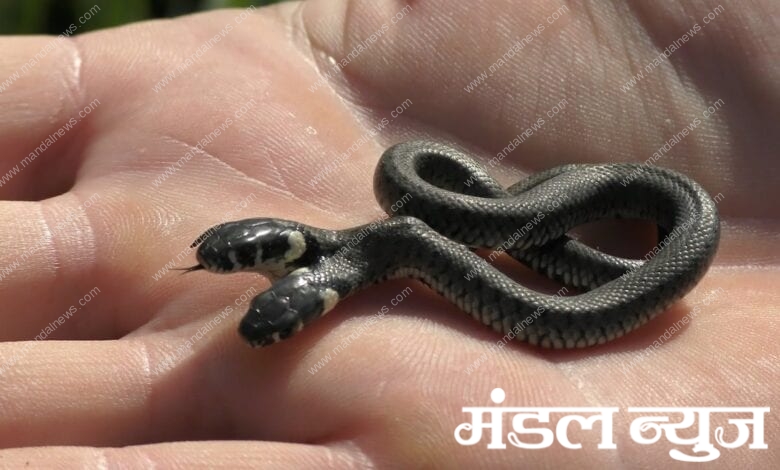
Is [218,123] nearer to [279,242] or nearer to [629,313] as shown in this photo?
[279,242]

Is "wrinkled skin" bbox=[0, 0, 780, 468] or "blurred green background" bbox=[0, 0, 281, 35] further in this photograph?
"blurred green background" bbox=[0, 0, 281, 35]

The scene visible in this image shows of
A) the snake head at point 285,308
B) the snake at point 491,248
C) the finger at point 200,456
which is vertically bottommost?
the finger at point 200,456

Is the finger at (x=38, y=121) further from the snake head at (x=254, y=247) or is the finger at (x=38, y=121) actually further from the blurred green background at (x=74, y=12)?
the blurred green background at (x=74, y=12)

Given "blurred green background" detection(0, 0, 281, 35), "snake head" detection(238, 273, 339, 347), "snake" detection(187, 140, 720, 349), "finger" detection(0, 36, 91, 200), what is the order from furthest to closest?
1. "blurred green background" detection(0, 0, 281, 35)
2. "finger" detection(0, 36, 91, 200)
3. "snake" detection(187, 140, 720, 349)
4. "snake head" detection(238, 273, 339, 347)

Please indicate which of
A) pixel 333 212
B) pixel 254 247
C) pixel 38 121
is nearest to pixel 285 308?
pixel 254 247

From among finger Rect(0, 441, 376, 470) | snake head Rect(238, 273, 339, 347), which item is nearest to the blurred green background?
snake head Rect(238, 273, 339, 347)

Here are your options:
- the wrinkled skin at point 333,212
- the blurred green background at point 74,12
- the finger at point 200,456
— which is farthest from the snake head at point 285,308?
the blurred green background at point 74,12

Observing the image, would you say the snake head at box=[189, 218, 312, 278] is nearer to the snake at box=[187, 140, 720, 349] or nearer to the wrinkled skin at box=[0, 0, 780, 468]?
the snake at box=[187, 140, 720, 349]
